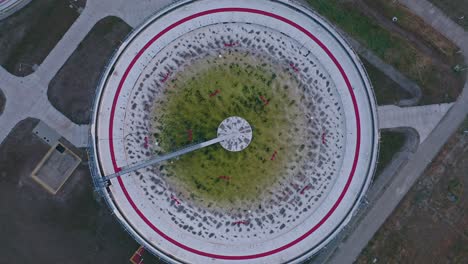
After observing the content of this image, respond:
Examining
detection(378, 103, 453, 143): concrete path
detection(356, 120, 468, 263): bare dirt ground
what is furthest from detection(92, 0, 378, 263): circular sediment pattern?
detection(356, 120, 468, 263): bare dirt ground

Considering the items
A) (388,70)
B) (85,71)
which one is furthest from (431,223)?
(85,71)

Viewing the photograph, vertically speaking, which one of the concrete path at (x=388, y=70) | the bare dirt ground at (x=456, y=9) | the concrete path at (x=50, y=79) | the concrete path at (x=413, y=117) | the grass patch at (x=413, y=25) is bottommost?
the concrete path at (x=50, y=79)

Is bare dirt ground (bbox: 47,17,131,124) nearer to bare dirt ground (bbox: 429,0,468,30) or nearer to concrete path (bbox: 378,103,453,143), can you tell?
concrete path (bbox: 378,103,453,143)

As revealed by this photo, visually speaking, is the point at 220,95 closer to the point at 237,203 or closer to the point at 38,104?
the point at 237,203

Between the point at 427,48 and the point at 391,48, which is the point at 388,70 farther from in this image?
the point at 427,48

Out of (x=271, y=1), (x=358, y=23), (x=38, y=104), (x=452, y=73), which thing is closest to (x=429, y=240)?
(x=452, y=73)

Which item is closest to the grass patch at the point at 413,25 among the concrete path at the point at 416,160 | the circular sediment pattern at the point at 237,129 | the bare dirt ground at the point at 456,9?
the concrete path at the point at 416,160

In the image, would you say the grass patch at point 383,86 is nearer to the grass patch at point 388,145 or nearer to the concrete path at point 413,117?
the concrete path at point 413,117
